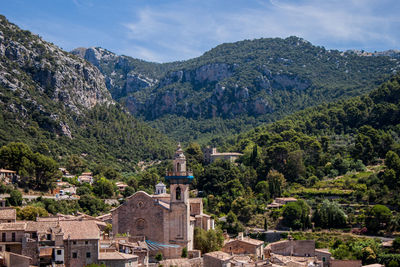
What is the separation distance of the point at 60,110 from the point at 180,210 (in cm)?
8606

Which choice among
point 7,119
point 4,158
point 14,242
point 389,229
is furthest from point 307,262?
point 7,119

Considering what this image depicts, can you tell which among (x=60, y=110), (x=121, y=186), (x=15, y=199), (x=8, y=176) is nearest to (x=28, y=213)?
(x=15, y=199)

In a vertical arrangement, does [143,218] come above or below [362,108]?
below

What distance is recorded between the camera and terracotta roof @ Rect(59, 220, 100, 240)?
4533 cm

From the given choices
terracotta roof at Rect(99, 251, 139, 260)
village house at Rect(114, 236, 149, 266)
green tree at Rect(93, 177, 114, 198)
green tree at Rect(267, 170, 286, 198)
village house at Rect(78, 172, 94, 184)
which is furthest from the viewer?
village house at Rect(78, 172, 94, 184)

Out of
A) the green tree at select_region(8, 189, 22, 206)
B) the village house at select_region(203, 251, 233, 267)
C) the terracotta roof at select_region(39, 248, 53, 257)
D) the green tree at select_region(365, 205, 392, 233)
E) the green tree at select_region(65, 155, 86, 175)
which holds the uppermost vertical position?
the green tree at select_region(65, 155, 86, 175)

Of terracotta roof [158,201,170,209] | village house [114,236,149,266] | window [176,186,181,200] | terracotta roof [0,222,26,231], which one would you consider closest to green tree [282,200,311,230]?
terracotta roof [158,201,170,209]

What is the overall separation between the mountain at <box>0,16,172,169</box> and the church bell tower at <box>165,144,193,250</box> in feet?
178

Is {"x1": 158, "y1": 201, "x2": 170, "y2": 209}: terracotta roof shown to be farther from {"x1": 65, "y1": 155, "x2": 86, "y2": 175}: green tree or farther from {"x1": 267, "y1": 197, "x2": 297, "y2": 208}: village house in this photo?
{"x1": 65, "y1": 155, "x2": 86, "y2": 175}: green tree

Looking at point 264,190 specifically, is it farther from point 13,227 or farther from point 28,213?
point 13,227

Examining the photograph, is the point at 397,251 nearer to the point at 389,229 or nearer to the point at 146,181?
the point at 389,229

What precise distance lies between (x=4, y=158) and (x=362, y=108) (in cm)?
7692

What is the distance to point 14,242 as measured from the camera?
144 ft

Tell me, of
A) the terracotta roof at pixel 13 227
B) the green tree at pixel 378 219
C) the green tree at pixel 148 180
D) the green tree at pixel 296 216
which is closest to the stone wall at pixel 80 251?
the terracotta roof at pixel 13 227
